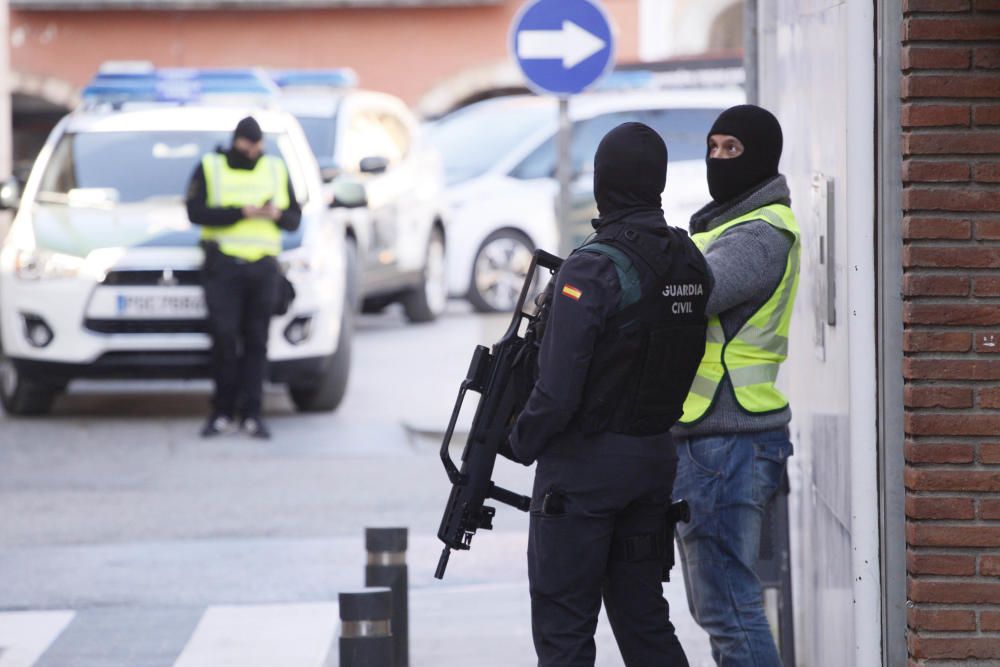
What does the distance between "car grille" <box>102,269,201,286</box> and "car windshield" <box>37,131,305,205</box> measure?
0.83 meters

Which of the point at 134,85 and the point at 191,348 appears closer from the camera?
the point at 191,348

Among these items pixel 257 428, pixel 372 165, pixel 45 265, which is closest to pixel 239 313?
pixel 257 428

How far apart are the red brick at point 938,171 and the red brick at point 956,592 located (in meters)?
0.94

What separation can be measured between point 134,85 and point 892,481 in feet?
32.8

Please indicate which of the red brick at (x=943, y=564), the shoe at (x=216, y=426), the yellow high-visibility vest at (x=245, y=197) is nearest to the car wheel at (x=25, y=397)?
the shoe at (x=216, y=426)

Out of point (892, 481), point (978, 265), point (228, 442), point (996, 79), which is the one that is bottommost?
point (228, 442)

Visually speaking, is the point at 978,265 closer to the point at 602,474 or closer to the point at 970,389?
the point at 970,389

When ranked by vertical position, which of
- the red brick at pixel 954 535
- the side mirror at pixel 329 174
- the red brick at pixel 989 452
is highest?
the side mirror at pixel 329 174

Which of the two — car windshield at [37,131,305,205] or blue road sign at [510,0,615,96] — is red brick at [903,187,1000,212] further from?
car windshield at [37,131,305,205]

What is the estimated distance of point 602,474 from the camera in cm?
474

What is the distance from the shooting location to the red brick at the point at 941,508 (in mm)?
4664

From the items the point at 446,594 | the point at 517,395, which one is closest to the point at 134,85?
the point at 446,594

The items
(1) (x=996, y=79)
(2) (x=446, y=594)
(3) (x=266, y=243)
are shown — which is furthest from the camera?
(3) (x=266, y=243)

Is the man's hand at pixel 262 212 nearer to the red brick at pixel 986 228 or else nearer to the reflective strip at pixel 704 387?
the reflective strip at pixel 704 387
